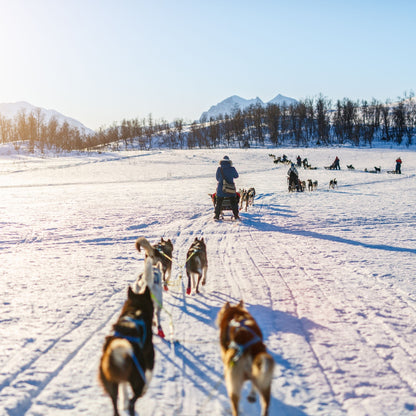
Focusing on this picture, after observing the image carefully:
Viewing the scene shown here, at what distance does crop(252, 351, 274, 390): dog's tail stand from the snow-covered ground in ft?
1.87

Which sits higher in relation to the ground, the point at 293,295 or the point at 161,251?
the point at 161,251

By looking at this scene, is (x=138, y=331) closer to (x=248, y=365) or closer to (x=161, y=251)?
(x=248, y=365)

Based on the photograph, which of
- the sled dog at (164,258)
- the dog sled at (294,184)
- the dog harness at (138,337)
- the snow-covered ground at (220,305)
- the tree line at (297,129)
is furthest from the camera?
the tree line at (297,129)

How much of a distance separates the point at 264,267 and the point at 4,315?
393 cm

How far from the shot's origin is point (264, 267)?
5.85 meters

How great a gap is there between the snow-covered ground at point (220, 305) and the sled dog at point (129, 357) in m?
0.38

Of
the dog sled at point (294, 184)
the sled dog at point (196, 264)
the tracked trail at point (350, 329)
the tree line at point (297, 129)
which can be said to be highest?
the tree line at point (297, 129)

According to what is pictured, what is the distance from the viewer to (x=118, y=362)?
212 cm

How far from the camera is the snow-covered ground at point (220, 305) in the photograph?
2686 millimetres

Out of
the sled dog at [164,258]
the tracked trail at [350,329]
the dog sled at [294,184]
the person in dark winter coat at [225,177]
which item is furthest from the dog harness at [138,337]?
the dog sled at [294,184]

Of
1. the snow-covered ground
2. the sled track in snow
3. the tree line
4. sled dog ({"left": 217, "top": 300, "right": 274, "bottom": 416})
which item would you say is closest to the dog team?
sled dog ({"left": 217, "top": 300, "right": 274, "bottom": 416})

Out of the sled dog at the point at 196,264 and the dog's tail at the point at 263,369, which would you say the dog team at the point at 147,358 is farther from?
the sled dog at the point at 196,264

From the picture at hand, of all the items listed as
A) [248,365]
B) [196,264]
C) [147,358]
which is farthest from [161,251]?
[248,365]

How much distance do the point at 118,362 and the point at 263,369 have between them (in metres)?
0.91
